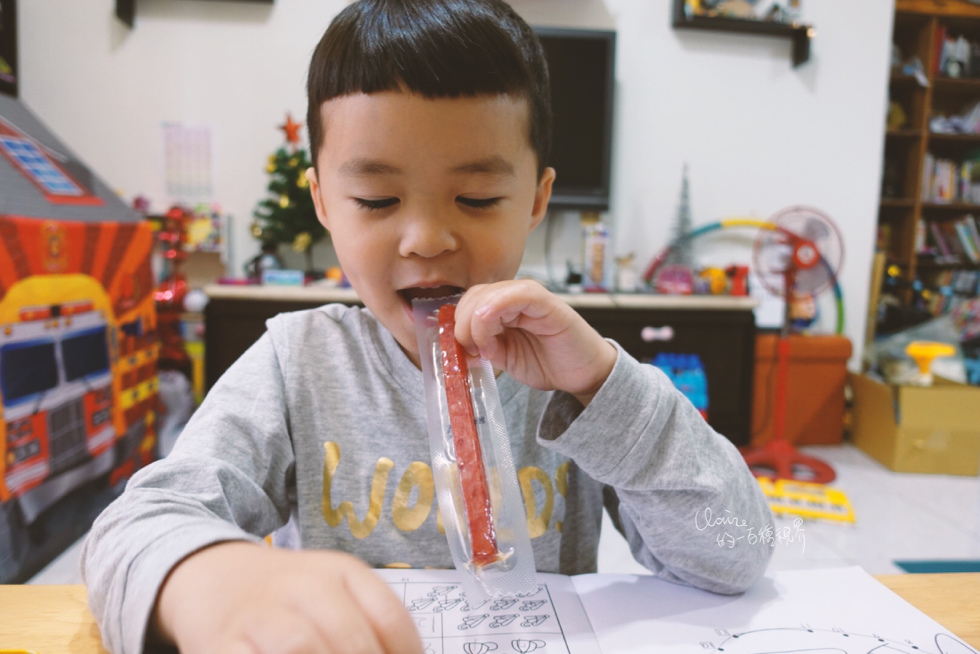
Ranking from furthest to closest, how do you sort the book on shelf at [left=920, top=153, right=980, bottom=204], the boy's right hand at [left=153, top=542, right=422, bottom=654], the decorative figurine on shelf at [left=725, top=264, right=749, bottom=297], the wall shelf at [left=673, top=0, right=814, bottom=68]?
1. the book on shelf at [left=920, top=153, right=980, bottom=204]
2. the wall shelf at [left=673, top=0, right=814, bottom=68]
3. the decorative figurine on shelf at [left=725, top=264, right=749, bottom=297]
4. the boy's right hand at [left=153, top=542, right=422, bottom=654]

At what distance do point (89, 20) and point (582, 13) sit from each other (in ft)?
6.29

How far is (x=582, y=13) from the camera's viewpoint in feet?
7.48

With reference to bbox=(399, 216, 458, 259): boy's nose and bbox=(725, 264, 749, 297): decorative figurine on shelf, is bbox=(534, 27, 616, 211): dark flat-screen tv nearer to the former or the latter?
bbox=(725, 264, 749, 297): decorative figurine on shelf

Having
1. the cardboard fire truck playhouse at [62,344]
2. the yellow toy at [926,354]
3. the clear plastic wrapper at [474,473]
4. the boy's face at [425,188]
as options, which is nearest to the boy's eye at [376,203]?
the boy's face at [425,188]

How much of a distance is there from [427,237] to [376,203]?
66 millimetres

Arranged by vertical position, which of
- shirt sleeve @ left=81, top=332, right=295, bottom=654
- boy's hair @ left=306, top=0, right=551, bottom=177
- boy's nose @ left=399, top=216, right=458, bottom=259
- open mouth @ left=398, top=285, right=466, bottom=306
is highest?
boy's hair @ left=306, top=0, right=551, bottom=177

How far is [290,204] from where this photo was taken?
81.4 inches

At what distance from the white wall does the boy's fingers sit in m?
2.17

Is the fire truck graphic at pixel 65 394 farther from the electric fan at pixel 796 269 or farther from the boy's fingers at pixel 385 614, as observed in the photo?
the electric fan at pixel 796 269

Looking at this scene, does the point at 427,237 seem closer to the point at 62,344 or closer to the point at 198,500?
the point at 198,500

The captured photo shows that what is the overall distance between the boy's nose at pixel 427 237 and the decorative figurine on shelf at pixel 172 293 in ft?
6.12

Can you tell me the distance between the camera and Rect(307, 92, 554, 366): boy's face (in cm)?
47

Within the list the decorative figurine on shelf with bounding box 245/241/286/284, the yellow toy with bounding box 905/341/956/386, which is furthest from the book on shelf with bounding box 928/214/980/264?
the decorative figurine on shelf with bounding box 245/241/286/284

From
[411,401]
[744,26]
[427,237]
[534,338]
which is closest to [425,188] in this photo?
[427,237]
